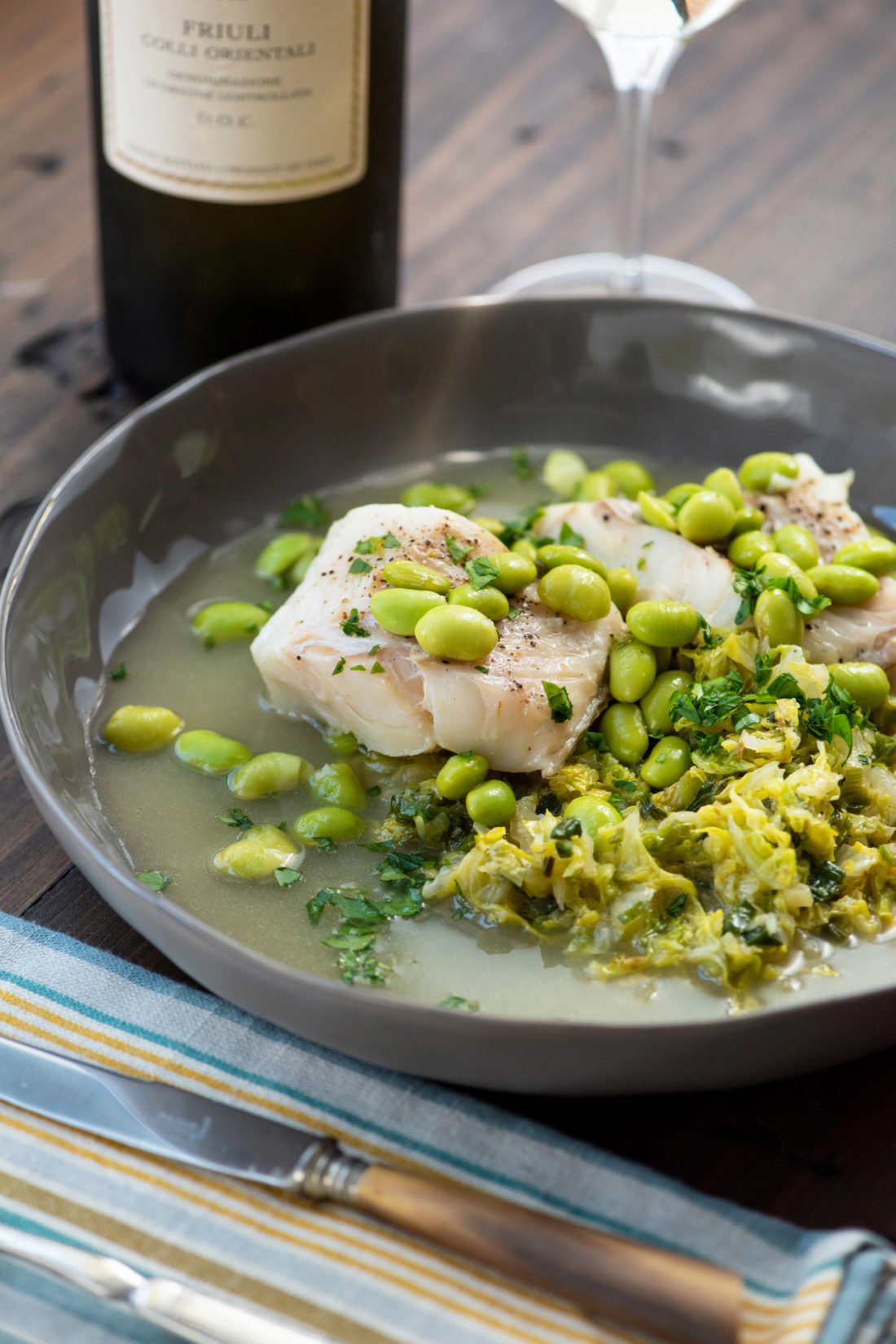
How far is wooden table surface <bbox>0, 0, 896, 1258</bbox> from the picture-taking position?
12.5 feet

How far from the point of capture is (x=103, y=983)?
221 cm

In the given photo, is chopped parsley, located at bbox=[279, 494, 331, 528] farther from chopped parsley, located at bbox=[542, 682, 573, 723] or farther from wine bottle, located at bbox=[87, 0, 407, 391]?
chopped parsley, located at bbox=[542, 682, 573, 723]

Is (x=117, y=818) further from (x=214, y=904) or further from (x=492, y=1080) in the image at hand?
(x=492, y=1080)

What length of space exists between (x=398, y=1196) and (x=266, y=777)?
0.83 metres

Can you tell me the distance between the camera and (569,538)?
111 inches

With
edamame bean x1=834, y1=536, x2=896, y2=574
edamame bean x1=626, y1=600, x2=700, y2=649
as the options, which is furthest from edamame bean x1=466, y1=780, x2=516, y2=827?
edamame bean x1=834, y1=536, x2=896, y2=574

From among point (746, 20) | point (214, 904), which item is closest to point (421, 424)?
point (214, 904)

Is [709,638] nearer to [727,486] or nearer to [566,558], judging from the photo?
[566,558]

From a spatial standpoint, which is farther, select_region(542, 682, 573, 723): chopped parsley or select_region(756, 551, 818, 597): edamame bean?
select_region(756, 551, 818, 597): edamame bean

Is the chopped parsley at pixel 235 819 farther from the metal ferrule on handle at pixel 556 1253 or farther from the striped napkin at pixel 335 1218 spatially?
the metal ferrule on handle at pixel 556 1253

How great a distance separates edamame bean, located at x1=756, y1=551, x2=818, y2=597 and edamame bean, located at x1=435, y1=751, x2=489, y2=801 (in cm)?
62

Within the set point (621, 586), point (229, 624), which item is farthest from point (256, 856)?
point (621, 586)

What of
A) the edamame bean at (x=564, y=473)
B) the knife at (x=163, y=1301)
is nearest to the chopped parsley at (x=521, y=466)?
the edamame bean at (x=564, y=473)

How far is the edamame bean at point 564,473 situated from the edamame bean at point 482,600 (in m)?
0.70
